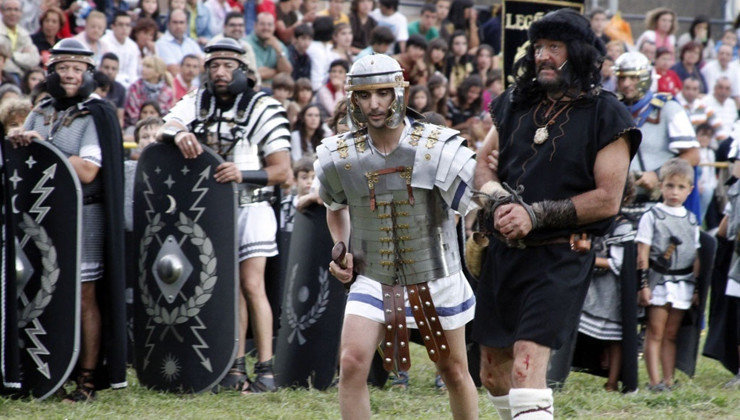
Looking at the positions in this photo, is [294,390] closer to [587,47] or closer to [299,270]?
[299,270]

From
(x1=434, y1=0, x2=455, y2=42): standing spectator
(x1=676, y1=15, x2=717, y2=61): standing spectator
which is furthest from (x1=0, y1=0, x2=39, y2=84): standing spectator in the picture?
(x1=676, y1=15, x2=717, y2=61): standing spectator

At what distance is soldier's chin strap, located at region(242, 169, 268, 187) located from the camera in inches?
264

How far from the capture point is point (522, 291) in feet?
15.3

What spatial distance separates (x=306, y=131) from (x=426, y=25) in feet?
13.2

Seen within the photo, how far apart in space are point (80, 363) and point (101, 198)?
0.93 metres

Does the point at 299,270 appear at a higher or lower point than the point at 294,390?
higher

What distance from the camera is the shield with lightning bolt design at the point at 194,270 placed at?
6520mm

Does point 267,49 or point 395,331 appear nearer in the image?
point 395,331

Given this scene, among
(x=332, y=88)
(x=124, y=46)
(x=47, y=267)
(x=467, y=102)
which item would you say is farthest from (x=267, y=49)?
(x=47, y=267)

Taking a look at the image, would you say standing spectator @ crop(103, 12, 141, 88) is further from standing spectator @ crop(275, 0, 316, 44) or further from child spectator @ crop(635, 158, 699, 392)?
child spectator @ crop(635, 158, 699, 392)

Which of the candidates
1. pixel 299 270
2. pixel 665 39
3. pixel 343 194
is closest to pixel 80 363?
pixel 299 270

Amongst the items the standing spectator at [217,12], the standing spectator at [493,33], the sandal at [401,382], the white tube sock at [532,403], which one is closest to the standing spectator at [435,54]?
the standing spectator at [493,33]

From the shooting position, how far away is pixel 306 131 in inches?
414

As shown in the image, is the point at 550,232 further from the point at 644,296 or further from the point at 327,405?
the point at 644,296
